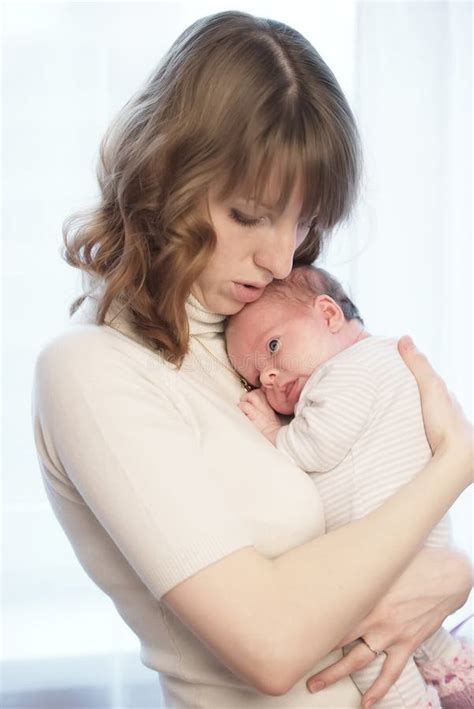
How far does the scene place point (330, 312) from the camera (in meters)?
1.70

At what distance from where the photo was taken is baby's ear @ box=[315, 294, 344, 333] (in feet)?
5.56

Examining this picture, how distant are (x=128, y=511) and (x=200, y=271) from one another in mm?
428

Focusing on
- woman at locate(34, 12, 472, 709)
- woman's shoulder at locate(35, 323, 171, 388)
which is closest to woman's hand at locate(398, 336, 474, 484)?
woman at locate(34, 12, 472, 709)

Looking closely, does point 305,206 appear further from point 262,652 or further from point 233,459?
point 262,652

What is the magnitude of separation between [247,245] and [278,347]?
0.83 ft

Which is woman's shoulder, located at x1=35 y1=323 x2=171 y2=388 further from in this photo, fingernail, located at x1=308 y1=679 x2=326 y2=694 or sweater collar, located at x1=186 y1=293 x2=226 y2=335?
fingernail, located at x1=308 y1=679 x2=326 y2=694

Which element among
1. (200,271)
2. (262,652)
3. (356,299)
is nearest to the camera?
(262,652)

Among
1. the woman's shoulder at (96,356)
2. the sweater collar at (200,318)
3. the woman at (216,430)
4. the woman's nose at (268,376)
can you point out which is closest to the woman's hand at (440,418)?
the woman at (216,430)

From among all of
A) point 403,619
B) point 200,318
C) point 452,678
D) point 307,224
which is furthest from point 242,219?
point 452,678

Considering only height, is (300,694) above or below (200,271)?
below

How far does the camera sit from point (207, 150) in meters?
1.38

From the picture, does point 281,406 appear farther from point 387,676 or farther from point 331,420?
point 387,676

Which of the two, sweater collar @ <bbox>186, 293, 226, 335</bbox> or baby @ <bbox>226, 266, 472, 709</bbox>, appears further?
sweater collar @ <bbox>186, 293, 226, 335</bbox>

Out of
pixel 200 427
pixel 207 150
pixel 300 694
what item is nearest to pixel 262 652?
pixel 300 694
